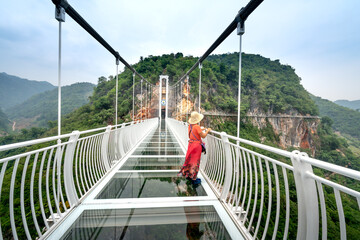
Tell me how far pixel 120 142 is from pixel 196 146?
196cm

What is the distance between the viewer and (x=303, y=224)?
36.0 inches

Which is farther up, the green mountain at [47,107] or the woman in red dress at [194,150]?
the green mountain at [47,107]

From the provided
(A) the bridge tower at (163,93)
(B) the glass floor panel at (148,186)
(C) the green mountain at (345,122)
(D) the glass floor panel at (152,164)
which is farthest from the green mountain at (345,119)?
(B) the glass floor panel at (148,186)

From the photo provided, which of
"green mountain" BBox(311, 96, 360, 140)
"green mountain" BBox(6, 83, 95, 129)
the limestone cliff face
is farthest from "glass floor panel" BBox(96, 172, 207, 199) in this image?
"green mountain" BBox(311, 96, 360, 140)

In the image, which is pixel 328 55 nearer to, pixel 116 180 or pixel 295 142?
pixel 295 142

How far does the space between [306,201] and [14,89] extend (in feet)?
342

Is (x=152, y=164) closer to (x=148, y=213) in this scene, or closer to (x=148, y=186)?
(x=148, y=186)

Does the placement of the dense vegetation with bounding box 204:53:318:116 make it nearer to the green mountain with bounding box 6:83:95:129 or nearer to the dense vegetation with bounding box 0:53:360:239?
the dense vegetation with bounding box 0:53:360:239

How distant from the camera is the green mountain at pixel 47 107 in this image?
43.8 metres

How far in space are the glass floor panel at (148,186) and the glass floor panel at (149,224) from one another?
12.7 inches

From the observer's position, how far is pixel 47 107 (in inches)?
1948

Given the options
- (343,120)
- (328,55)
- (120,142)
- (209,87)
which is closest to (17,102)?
(209,87)

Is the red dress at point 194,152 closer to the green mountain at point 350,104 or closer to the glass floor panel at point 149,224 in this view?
the glass floor panel at point 149,224

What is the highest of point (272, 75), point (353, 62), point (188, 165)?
point (353, 62)
